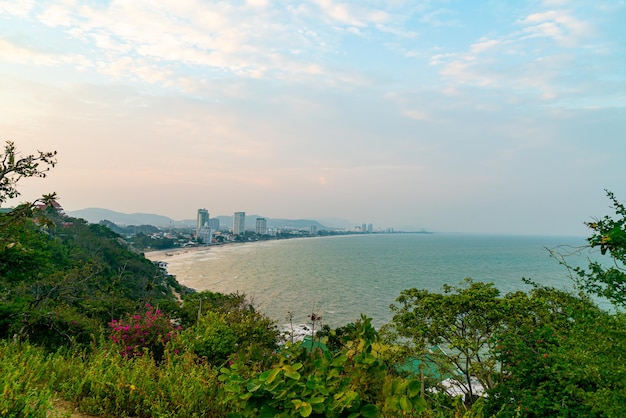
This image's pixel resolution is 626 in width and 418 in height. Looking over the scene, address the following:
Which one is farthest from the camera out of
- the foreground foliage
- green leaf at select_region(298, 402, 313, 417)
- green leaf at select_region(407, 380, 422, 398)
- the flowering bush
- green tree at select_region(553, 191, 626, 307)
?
the flowering bush

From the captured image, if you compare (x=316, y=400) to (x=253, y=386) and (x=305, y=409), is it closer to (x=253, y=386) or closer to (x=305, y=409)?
(x=305, y=409)

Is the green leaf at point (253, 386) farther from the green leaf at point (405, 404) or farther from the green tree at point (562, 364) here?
the green tree at point (562, 364)

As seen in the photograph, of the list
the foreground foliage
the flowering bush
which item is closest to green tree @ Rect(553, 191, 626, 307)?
the foreground foliage

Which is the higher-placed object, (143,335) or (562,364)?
(562,364)

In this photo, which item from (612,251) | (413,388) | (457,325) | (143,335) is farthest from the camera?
(457,325)

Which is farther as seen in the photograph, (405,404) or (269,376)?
(269,376)

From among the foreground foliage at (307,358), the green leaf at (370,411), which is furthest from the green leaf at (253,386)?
the green leaf at (370,411)

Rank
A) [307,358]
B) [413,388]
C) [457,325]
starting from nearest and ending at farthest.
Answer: [413,388] → [307,358] → [457,325]

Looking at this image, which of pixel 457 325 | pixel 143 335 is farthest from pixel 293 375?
pixel 457 325

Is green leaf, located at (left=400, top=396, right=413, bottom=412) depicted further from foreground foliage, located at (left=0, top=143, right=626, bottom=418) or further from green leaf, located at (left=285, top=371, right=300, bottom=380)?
green leaf, located at (left=285, top=371, right=300, bottom=380)

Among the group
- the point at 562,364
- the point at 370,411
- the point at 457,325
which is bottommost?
the point at 457,325

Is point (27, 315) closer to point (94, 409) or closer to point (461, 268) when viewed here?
point (94, 409)

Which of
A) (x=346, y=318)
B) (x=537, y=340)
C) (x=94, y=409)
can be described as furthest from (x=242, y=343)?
(x=346, y=318)
